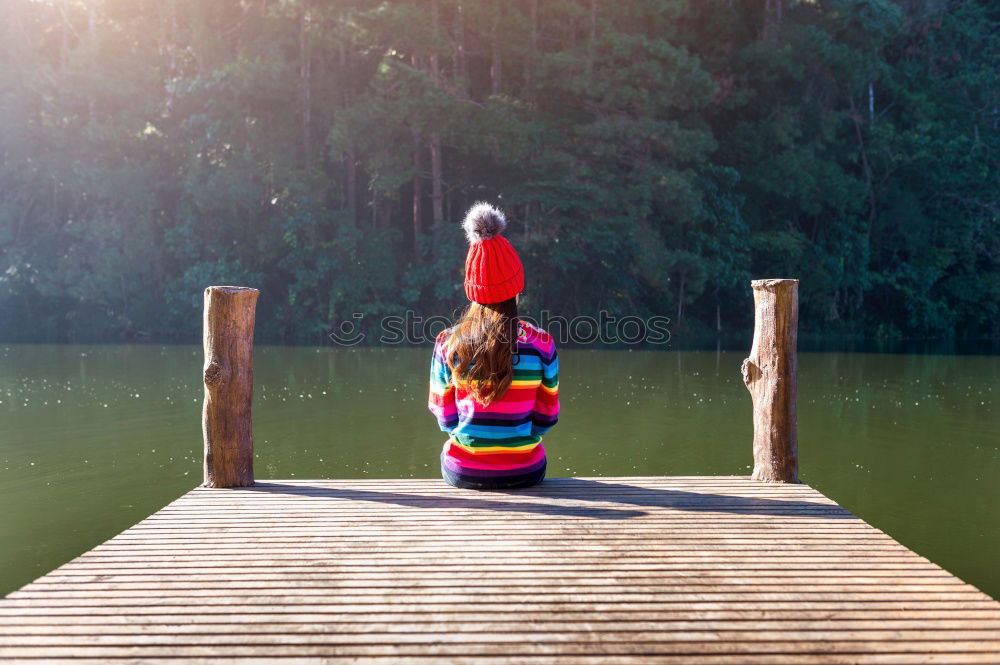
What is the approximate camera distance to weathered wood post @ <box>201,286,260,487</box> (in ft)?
15.7

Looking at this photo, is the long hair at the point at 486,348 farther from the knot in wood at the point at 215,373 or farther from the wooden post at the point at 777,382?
the wooden post at the point at 777,382

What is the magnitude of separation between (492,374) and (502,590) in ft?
3.77

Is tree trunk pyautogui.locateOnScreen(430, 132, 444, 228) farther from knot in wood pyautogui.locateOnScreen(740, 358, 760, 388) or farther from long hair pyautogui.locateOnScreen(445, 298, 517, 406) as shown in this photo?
long hair pyautogui.locateOnScreen(445, 298, 517, 406)

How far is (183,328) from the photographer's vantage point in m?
23.1

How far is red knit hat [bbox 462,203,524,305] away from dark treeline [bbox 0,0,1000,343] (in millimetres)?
16037

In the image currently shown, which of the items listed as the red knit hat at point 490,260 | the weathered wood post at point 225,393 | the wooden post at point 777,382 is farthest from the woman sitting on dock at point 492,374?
the wooden post at point 777,382

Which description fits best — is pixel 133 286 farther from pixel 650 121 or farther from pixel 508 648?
pixel 508 648

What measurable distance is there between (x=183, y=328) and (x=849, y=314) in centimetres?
1757

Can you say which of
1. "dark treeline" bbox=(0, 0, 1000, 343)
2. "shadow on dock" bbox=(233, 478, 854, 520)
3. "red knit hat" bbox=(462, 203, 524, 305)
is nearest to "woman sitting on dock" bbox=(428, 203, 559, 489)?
"red knit hat" bbox=(462, 203, 524, 305)

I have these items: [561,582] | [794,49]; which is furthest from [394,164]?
[561,582]

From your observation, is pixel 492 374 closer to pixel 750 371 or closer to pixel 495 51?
pixel 750 371

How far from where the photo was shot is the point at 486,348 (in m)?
4.00

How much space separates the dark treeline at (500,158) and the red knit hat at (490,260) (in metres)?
16.0

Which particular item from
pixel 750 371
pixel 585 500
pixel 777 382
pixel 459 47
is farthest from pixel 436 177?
pixel 585 500
